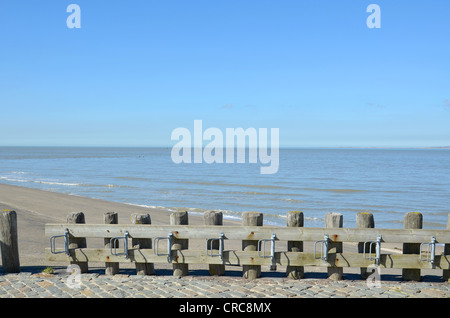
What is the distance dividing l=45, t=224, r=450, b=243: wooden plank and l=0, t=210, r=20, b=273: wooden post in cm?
64

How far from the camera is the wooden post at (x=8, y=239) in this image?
7020 mm

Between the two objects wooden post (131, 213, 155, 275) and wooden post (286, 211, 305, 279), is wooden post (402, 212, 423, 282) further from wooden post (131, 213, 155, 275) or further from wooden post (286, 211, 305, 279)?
wooden post (131, 213, 155, 275)

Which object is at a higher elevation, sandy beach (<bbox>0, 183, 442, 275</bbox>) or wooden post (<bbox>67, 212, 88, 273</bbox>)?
wooden post (<bbox>67, 212, 88, 273</bbox>)

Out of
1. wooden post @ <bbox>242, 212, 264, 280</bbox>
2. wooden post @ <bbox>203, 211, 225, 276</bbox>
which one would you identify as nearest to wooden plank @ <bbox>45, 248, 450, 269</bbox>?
wooden post @ <bbox>242, 212, 264, 280</bbox>

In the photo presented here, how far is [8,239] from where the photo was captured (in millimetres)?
7051

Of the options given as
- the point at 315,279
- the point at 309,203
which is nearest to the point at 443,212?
the point at 309,203

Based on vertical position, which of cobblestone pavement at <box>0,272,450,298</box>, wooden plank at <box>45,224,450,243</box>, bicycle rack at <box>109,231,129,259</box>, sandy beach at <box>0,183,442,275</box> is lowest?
sandy beach at <box>0,183,442,275</box>

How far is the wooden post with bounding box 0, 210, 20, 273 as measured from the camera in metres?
7.02

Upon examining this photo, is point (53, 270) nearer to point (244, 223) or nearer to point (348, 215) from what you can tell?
point (244, 223)

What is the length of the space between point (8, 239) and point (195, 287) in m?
3.37

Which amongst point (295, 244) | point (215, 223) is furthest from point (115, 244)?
point (295, 244)

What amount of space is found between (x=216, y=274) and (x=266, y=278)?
86cm

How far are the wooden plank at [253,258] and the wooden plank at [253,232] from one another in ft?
0.87

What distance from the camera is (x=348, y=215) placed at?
21453mm
